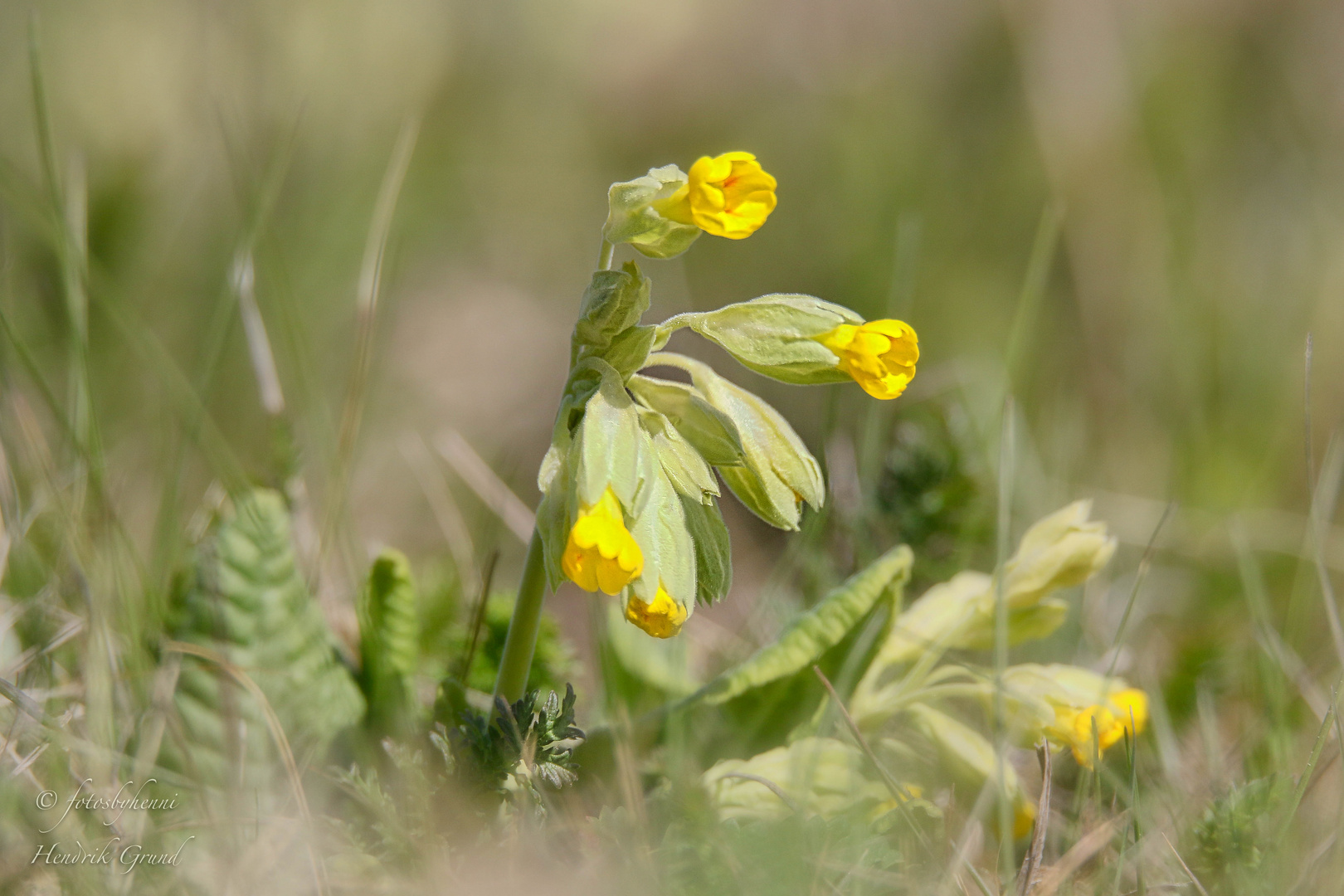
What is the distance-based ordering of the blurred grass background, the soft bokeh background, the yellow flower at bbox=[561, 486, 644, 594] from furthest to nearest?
1. the soft bokeh background
2. the blurred grass background
3. the yellow flower at bbox=[561, 486, 644, 594]

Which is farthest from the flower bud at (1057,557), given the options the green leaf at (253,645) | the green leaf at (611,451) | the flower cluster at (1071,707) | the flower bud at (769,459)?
the green leaf at (253,645)

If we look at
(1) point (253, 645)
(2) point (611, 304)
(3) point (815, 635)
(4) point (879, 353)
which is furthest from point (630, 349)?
(1) point (253, 645)

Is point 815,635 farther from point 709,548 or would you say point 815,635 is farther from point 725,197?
point 725,197

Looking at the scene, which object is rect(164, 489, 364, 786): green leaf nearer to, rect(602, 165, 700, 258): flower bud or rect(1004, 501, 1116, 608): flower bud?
rect(602, 165, 700, 258): flower bud

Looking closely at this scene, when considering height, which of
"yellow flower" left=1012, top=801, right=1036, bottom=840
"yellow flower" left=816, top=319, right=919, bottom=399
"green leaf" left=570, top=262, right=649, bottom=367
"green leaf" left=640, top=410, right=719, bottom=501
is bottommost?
A: "yellow flower" left=1012, top=801, right=1036, bottom=840

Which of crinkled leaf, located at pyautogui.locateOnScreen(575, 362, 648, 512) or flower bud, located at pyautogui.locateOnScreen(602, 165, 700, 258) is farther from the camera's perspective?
flower bud, located at pyautogui.locateOnScreen(602, 165, 700, 258)

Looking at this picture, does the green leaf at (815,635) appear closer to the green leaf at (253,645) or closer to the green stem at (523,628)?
the green stem at (523,628)

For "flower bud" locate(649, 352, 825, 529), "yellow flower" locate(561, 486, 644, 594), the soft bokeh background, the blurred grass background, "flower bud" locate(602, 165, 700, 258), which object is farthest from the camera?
the soft bokeh background

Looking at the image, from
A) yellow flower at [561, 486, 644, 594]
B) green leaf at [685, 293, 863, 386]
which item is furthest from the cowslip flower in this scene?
yellow flower at [561, 486, 644, 594]

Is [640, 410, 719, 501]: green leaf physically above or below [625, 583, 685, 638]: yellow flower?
above
